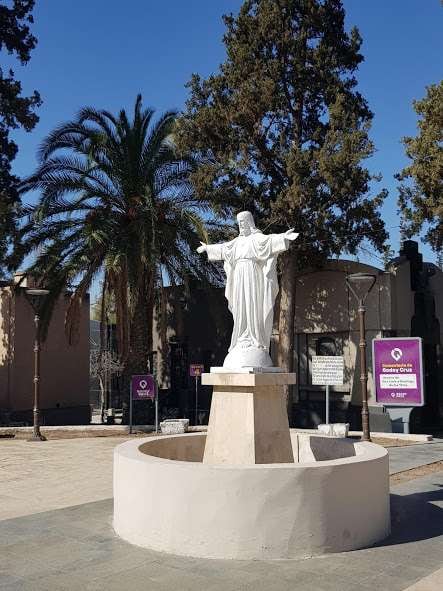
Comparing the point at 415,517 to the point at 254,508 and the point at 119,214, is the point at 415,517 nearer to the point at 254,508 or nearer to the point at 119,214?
the point at 254,508

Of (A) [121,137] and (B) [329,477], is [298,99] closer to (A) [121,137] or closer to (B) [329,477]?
(A) [121,137]

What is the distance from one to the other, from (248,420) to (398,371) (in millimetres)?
10514

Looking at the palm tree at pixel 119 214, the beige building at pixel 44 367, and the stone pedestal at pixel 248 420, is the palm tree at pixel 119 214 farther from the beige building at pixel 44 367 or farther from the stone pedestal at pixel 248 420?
the stone pedestal at pixel 248 420

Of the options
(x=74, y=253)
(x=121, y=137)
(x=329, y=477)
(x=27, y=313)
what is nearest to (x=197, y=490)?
(x=329, y=477)

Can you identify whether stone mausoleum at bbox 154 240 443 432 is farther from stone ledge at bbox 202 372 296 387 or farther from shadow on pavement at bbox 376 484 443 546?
stone ledge at bbox 202 372 296 387

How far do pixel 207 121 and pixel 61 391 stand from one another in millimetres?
12244

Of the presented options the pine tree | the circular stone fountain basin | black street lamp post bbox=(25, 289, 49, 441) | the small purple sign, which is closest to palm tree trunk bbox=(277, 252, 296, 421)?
the pine tree

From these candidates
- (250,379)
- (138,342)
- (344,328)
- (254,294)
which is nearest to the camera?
(250,379)

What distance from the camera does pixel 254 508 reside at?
18.1 ft

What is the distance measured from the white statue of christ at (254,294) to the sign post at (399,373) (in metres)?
9.62

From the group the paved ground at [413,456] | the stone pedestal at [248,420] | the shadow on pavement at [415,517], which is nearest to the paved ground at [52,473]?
the stone pedestal at [248,420]

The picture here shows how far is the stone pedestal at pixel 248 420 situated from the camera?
6.82 m

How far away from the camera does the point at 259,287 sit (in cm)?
745

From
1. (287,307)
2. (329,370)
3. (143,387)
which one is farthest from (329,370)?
(143,387)
